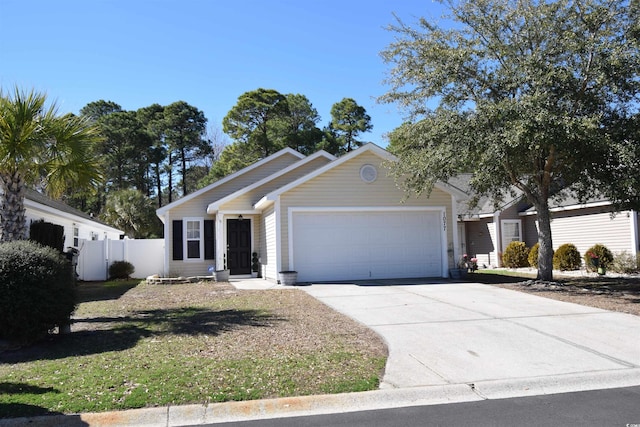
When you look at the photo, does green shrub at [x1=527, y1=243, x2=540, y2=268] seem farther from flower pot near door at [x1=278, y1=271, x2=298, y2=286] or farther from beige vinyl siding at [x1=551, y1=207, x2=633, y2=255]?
flower pot near door at [x1=278, y1=271, x2=298, y2=286]

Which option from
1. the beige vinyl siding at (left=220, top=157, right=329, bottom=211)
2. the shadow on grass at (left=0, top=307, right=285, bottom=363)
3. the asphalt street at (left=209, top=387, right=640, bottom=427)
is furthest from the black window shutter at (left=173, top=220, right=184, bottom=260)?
the asphalt street at (left=209, top=387, right=640, bottom=427)

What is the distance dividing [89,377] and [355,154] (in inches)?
472

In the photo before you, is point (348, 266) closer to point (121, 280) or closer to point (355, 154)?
point (355, 154)

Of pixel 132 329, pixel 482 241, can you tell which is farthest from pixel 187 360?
pixel 482 241

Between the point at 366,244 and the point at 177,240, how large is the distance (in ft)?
28.0

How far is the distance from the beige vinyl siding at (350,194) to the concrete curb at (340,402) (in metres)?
10.7

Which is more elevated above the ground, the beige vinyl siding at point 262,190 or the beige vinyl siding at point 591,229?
the beige vinyl siding at point 262,190

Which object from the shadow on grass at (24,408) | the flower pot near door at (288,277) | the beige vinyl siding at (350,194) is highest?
the beige vinyl siding at (350,194)

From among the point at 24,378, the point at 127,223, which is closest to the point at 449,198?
the point at 24,378

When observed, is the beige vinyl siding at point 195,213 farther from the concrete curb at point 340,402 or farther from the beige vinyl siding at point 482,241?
the concrete curb at point 340,402

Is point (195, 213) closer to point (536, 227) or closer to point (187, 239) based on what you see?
point (187, 239)

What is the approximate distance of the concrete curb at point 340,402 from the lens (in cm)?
480

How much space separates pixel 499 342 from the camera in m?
7.55

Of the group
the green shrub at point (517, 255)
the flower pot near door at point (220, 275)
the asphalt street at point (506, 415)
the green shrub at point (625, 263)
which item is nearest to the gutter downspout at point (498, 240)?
the green shrub at point (517, 255)
